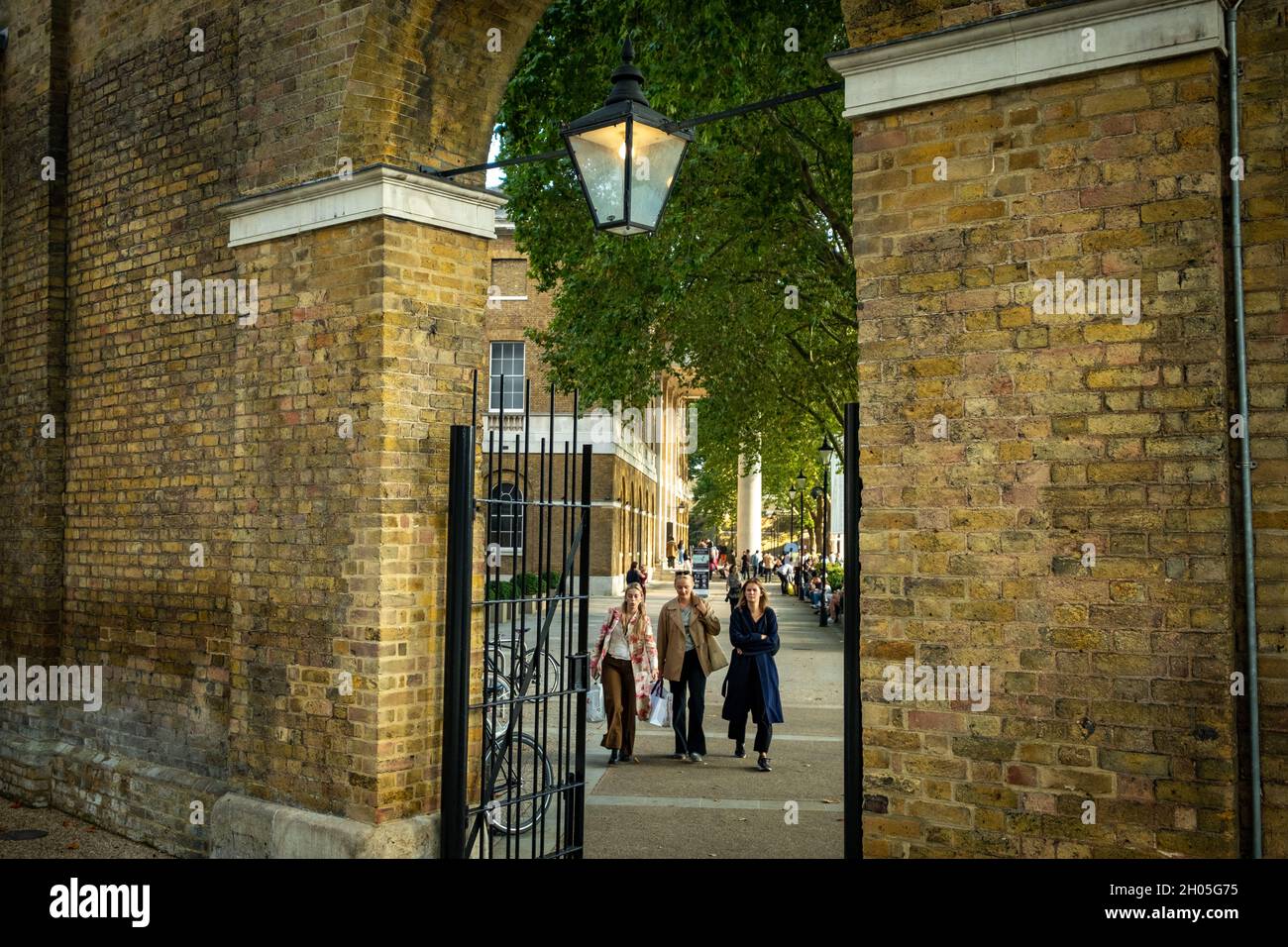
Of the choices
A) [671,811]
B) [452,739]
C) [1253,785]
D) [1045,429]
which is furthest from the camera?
[671,811]

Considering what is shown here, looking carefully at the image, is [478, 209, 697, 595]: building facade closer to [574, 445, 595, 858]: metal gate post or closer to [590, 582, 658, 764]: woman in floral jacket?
[590, 582, 658, 764]: woman in floral jacket

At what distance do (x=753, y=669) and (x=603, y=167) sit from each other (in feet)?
19.6

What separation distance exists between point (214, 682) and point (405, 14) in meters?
4.27

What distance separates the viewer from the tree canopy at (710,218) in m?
11.9

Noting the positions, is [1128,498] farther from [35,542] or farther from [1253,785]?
[35,542]

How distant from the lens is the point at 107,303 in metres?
8.27

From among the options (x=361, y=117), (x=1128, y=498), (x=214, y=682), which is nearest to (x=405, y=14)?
(x=361, y=117)

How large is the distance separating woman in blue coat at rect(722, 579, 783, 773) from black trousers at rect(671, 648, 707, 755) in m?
0.34

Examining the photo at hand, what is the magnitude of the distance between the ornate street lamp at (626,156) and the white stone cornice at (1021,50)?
1004 mm

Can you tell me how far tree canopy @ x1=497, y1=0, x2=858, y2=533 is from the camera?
39.0 feet

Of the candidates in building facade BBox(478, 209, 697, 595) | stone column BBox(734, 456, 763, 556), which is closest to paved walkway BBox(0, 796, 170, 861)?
building facade BBox(478, 209, 697, 595)

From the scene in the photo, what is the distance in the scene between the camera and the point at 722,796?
8.78 meters

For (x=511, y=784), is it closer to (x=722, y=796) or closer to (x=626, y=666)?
(x=722, y=796)

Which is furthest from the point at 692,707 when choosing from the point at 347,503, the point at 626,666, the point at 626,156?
the point at 626,156
